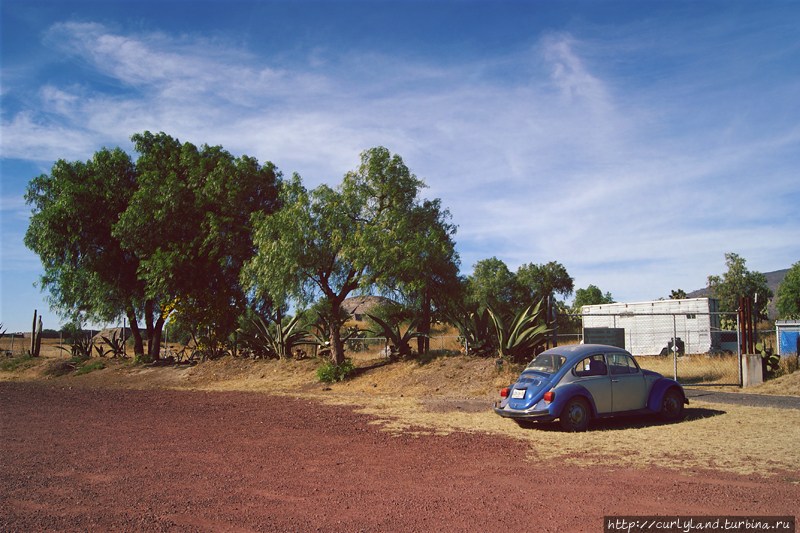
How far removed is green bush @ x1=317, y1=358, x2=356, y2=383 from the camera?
18.3 metres

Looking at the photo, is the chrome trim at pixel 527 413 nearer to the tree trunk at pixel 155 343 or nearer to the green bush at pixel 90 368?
the tree trunk at pixel 155 343

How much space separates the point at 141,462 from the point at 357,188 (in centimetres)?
1295

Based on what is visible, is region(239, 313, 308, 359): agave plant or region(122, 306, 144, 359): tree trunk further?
region(122, 306, 144, 359): tree trunk

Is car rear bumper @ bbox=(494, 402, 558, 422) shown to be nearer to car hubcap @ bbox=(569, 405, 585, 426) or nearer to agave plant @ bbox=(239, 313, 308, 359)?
car hubcap @ bbox=(569, 405, 585, 426)

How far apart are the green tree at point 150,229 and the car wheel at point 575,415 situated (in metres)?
16.6

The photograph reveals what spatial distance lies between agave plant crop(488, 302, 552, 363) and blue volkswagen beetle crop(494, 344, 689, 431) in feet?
17.9

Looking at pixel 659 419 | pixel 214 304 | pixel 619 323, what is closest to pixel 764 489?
pixel 659 419

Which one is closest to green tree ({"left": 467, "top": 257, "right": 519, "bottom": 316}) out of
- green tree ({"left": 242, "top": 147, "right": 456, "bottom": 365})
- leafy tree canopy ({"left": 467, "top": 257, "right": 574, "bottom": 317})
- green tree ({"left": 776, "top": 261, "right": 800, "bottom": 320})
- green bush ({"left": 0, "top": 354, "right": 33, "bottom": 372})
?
leafy tree canopy ({"left": 467, "top": 257, "right": 574, "bottom": 317})

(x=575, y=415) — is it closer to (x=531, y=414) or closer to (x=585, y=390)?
(x=585, y=390)

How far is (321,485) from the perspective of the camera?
19.3 feet

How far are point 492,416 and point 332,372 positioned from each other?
27.7 feet

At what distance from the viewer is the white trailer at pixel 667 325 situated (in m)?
27.5

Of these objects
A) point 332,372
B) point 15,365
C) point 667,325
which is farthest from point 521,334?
point 15,365

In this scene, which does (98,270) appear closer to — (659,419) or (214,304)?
(214,304)
